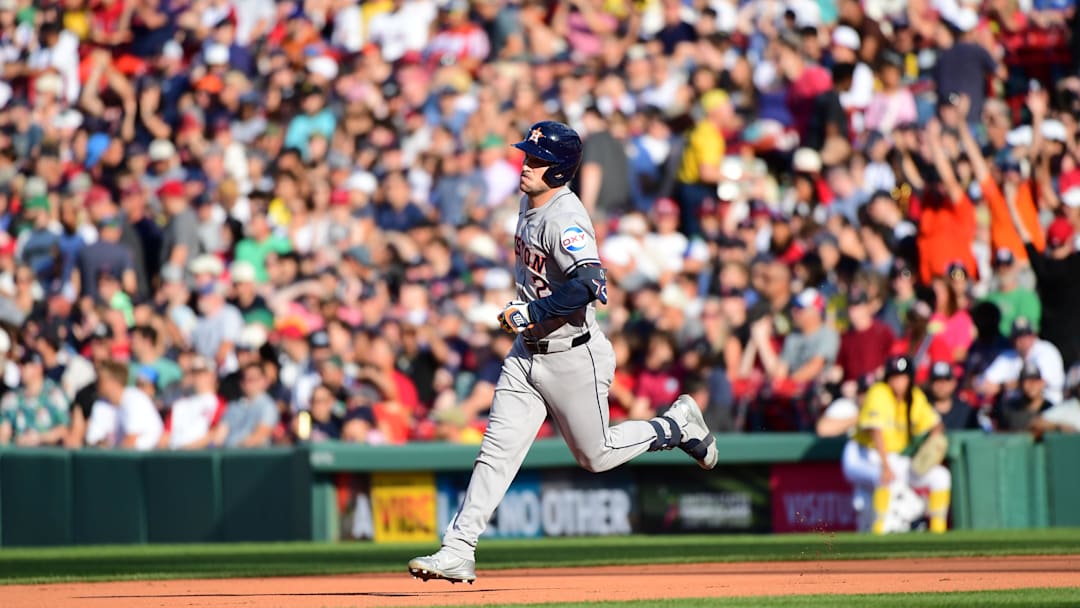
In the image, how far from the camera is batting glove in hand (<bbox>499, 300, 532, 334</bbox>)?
25.6ft

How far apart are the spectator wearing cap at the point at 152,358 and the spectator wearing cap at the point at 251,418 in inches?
39.2

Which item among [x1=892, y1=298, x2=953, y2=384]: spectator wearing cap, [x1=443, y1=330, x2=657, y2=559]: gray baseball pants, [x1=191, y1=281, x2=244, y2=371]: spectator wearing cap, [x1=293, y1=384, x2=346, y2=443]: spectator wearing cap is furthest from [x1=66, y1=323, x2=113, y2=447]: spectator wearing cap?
[x1=443, y1=330, x2=657, y2=559]: gray baseball pants

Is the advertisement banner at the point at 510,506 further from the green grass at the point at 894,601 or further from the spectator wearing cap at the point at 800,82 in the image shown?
the green grass at the point at 894,601

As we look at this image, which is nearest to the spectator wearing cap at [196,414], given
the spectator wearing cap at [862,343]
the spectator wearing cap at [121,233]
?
the spectator wearing cap at [121,233]

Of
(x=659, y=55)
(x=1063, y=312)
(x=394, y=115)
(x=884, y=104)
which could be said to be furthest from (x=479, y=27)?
(x=1063, y=312)

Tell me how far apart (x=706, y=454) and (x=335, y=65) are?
504 inches

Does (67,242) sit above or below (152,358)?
above

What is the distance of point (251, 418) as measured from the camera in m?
15.6

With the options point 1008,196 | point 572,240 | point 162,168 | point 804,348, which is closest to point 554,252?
point 572,240

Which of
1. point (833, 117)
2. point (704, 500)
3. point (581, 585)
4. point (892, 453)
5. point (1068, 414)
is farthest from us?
point (833, 117)

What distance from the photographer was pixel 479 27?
20.6 metres

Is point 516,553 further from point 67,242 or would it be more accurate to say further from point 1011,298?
point 67,242

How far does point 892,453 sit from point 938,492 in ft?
1.54

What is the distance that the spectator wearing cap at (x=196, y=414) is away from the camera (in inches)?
619
